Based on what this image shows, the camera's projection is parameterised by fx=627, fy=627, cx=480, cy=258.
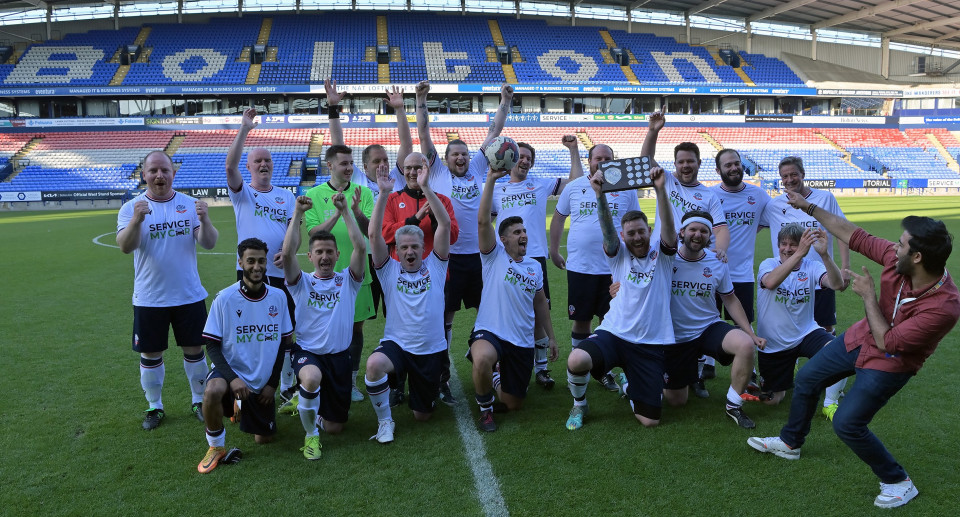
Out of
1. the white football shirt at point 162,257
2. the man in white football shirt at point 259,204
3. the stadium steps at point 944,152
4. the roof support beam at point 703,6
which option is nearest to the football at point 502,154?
the man in white football shirt at point 259,204

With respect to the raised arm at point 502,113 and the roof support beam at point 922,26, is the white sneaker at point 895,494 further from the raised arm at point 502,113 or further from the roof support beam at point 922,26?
the roof support beam at point 922,26

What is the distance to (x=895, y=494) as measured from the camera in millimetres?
3684

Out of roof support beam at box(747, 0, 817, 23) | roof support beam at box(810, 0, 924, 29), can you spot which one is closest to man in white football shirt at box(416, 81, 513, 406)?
roof support beam at box(747, 0, 817, 23)

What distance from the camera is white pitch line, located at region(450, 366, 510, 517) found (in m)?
3.74

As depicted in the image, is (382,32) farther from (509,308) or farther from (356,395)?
(509,308)

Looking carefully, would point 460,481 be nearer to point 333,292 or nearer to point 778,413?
point 333,292

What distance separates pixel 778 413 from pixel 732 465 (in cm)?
126

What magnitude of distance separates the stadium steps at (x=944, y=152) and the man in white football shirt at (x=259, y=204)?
4396cm

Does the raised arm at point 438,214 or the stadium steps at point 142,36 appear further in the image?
the stadium steps at point 142,36

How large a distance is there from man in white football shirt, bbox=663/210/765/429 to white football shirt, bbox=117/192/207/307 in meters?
4.03

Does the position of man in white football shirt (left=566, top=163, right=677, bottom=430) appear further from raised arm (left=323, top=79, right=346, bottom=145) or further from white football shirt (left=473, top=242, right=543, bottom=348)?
raised arm (left=323, top=79, right=346, bottom=145)

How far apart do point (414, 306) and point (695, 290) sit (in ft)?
7.62

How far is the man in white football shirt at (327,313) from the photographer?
4.76 meters

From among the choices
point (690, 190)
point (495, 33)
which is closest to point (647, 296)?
point (690, 190)
